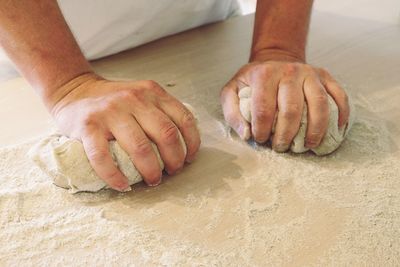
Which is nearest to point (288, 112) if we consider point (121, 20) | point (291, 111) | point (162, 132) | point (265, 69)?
point (291, 111)

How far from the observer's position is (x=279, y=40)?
903 mm

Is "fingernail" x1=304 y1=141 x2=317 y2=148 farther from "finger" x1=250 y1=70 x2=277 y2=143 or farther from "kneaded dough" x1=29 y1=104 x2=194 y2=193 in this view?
"kneaded dough" x1=29 y1=104 x2=194 y2=193

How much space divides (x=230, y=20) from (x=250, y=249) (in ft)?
2.81

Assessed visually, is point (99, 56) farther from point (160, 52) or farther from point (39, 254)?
point (39, 254)

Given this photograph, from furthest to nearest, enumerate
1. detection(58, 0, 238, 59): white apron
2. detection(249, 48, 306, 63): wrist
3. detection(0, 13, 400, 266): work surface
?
detection(58, 0, 238, 59): white apron, detection(249, 48, 306, 63): wrist, detection(0, 13, 400, 266): work surface

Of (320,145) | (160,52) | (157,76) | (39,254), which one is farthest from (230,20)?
(39,254)

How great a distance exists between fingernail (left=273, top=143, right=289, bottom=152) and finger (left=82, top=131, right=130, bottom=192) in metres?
0.26

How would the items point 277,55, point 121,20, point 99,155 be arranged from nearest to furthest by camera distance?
point 99,155 < point 277,55 < point 121,20

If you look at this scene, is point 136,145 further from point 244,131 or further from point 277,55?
point 277,55

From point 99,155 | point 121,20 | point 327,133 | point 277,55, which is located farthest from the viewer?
point 121,20

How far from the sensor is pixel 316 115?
28.3 inches

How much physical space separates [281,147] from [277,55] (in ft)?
0.74

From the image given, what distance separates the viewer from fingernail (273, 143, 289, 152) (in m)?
0.75

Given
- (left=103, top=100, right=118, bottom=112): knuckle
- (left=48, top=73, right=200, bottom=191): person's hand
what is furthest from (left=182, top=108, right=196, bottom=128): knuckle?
(left=103, top=100, right=118, bottom=112): knuckle
